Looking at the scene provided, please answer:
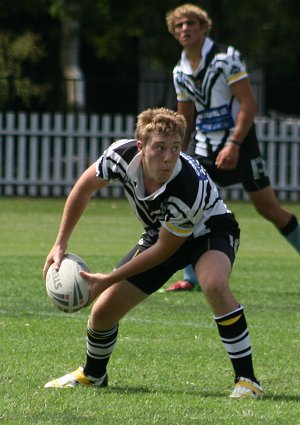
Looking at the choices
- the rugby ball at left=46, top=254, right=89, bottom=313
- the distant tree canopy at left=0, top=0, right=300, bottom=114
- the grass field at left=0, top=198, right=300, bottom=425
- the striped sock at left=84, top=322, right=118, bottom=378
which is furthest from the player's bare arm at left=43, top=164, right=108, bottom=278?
the distant tree canopy at left=0, top=0, right=300, bottom=114

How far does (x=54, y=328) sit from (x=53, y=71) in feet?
80.1

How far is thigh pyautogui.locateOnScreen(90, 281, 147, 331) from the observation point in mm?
6484

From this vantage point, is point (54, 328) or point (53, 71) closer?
point (54, 328)

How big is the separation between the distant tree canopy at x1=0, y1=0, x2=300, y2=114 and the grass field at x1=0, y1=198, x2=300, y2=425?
11775mm

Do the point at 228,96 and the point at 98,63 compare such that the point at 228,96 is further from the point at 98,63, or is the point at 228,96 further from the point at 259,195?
the point at 98,63

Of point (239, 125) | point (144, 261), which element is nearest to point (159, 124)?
point (144, 261)

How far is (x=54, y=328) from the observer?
8.52 meters

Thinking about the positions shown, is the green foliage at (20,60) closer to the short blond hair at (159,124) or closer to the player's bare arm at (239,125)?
the player's bare arm at (239,125)

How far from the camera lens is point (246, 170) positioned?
10.0 m

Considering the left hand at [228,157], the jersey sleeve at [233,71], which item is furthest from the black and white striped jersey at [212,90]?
the left hand at [228,157]

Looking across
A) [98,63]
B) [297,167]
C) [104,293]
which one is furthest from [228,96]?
[98,63]

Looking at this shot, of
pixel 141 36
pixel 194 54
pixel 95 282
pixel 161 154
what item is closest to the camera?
pixel 161 154

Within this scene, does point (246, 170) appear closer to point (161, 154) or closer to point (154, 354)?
point (154, 354)

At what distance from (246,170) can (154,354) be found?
2782 mm
